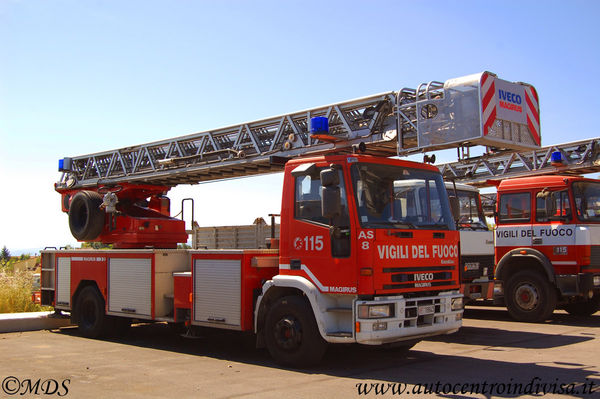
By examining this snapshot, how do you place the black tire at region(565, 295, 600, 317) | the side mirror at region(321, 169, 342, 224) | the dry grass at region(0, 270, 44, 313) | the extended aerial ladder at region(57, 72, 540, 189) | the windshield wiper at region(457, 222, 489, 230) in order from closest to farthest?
the side mirror at region(321, 169, 342, 224), the extended aerial ladder at region(57, 72, 540, 189), the windshield wiper at region(457, 222, 489, 230), the black tire at region(565, 295, 600, 317), the dry grass at region(0, 270, 44, 313)

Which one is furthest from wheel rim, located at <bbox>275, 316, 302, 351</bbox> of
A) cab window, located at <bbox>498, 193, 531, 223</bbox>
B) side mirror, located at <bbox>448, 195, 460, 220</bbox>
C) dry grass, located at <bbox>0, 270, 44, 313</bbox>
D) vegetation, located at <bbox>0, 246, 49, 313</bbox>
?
dry grass, located at <bbox>0, 270, 44, 313</bbox>

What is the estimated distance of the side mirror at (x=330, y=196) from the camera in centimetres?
688

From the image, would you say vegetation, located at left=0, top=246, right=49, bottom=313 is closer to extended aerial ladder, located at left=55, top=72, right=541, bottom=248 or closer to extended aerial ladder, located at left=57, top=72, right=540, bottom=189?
extended aerial ladder, located at left=55, top=72, right=541, bottom=248

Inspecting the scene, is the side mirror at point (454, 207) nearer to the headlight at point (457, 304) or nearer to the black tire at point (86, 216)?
the headlight at point (457, 304)

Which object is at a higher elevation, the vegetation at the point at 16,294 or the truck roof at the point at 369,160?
the truck roof at the point at 369,160

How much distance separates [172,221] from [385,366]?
19.2ft

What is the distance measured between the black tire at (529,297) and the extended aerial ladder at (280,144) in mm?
4401

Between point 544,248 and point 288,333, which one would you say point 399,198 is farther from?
point 544,248

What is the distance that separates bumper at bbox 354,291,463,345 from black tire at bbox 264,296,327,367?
63 centimetres

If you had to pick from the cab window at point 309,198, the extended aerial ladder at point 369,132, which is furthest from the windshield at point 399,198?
the extended aerial ladder at point 369,132

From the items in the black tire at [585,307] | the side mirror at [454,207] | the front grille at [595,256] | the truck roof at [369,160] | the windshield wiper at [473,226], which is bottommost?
the black tire at [585,307]

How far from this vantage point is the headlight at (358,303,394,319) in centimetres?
676

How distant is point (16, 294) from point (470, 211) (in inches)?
392

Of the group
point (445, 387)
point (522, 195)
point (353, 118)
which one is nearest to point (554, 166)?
point (522, 195)
